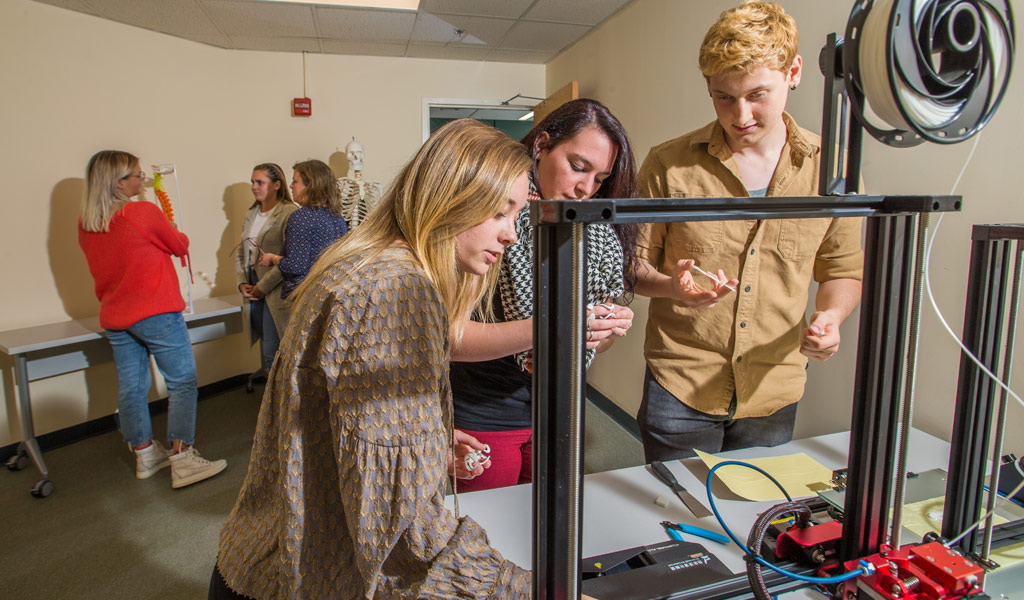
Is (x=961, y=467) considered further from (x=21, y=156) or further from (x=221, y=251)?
(x=221, y=251)

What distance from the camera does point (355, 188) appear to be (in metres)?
4.01

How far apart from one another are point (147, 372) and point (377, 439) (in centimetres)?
264

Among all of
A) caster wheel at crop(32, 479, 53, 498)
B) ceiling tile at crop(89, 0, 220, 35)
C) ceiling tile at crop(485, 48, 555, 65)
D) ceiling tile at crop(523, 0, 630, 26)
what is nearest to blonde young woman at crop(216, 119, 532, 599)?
caster wheel at crop(32, 479, 53, 498)

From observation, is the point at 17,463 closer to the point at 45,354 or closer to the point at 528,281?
the point at 45,354

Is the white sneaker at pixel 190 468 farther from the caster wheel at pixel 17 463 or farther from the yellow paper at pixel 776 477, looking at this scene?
A: the yellow paper at pixel 776 477

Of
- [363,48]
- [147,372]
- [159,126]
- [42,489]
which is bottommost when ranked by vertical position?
[42,489]

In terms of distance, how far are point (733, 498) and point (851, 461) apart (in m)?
0.44

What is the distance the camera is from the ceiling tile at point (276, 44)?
371 centimetres

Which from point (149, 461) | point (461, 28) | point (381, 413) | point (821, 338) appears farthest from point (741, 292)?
point (461, 28)

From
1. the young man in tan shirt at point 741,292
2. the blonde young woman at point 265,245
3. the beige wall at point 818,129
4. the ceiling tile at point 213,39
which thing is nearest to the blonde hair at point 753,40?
the young man in tan shirt at point 741,292

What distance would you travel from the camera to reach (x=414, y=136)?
14.4ft

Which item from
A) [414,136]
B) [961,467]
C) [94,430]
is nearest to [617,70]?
[414,136]

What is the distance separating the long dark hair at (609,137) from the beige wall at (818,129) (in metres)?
0.85

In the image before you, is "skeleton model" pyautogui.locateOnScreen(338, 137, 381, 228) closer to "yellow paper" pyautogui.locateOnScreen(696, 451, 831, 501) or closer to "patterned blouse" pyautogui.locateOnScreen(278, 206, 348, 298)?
"patterned blouse" pyautogui.locateOnScreen(278, 206, 348, 298)
